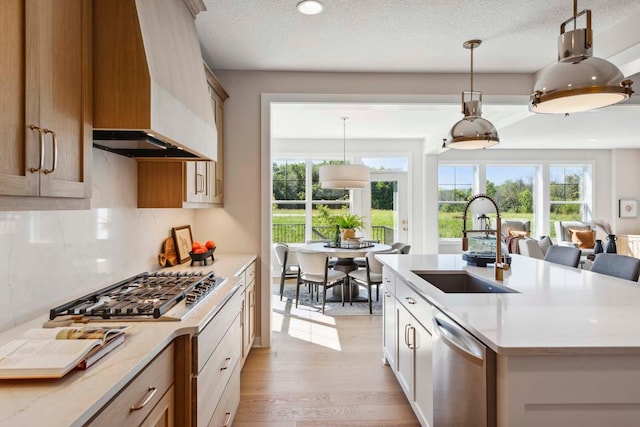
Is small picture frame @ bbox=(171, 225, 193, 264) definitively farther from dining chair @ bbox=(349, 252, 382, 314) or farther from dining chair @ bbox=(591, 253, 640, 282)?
dining chair @ bbox=(591, 253, 640, 282)

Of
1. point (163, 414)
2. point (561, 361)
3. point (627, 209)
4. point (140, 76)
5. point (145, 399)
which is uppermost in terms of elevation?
point (140, 76)

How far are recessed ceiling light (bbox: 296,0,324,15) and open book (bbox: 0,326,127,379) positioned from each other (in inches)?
85.2

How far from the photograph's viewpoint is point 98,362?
1.06m

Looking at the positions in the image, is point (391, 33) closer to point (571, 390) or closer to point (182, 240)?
point (182, 240)

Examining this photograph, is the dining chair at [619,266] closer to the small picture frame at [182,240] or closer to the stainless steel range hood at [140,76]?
the stainless steel range hood at [140,76]

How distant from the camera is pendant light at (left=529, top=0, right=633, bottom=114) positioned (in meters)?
1.54

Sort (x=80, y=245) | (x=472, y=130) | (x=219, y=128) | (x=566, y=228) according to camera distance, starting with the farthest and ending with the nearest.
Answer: (x=566, y=228) → (x=219, y=128) → (x=472, y=130) → (x=80, y=245)

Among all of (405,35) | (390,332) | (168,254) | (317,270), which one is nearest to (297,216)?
(317,270)

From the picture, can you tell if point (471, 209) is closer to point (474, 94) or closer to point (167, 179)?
point (474, 94)

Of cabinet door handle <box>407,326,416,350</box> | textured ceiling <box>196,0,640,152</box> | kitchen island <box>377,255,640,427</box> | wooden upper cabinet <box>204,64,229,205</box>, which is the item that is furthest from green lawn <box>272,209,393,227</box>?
kitchen island <box>377,255,640,427</box>

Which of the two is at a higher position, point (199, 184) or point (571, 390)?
point (199, 184)

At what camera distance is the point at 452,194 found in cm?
802

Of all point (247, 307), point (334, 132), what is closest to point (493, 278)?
point (247, 307)

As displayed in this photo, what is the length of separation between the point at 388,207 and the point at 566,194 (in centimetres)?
Answer: 422
